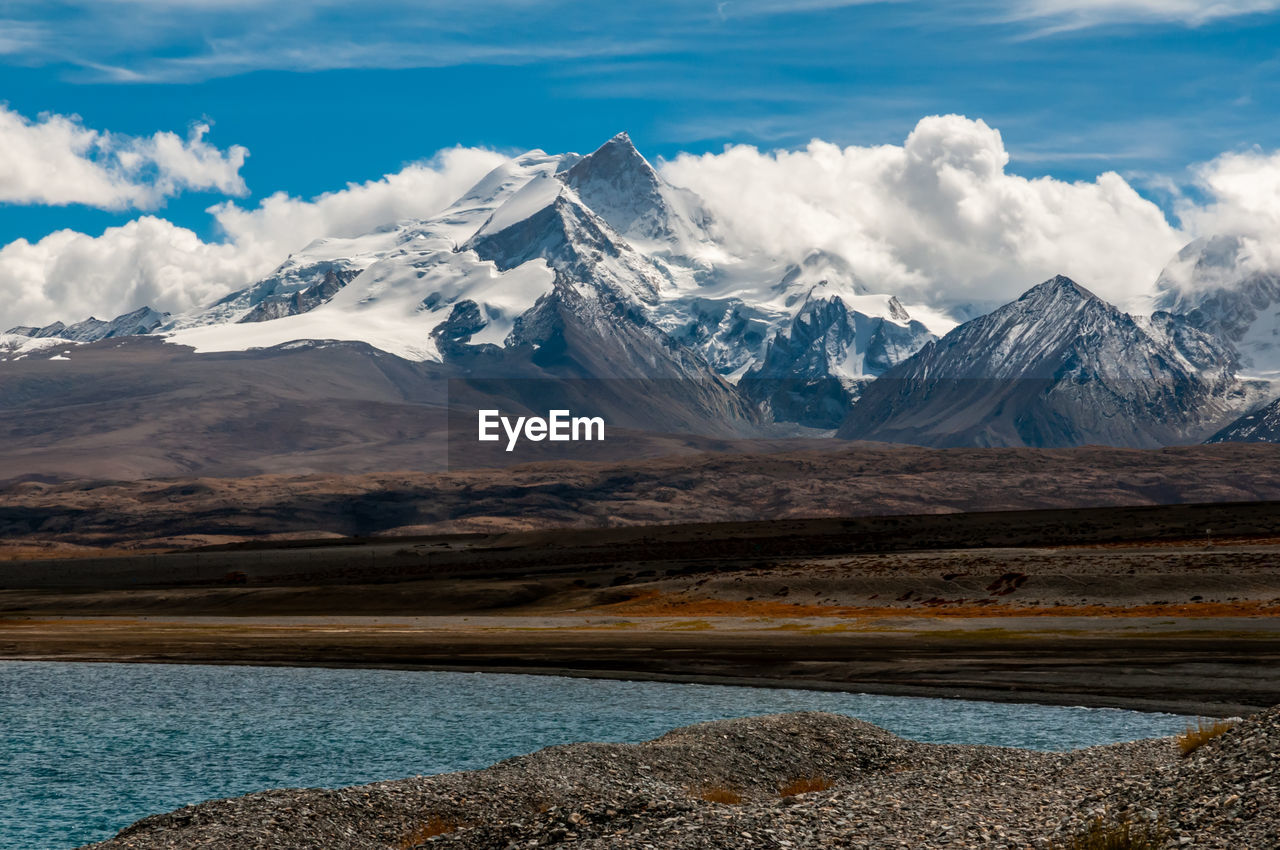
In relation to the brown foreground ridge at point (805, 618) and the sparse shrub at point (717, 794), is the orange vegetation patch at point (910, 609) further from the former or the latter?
the sparse shrub at point (717, 794)

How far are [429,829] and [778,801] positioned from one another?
869 cm

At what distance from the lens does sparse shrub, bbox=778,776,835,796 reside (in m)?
38.2

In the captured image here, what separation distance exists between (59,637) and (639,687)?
67.0m

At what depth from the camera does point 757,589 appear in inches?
5074

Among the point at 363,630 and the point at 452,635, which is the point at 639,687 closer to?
the point at 452,635

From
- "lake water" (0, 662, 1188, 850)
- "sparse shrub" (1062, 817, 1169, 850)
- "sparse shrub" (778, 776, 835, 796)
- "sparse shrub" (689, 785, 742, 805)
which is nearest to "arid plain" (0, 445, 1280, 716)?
"lake water" (0, 662, 1188, 850)

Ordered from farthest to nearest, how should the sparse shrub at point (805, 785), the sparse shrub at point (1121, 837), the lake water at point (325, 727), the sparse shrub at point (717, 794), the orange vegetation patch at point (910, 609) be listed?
1. the orange vegetation patch at point (910, 609)
2. the lake water at point (325, 727)
3. the sparse shrub at point (805, 785)
4. the sparse shrub at point (717, 794)
5. the sparse shrub at point (1121, 837)

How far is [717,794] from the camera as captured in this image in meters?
37.2

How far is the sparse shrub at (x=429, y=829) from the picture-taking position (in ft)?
103

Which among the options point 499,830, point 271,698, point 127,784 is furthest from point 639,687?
point 499,830

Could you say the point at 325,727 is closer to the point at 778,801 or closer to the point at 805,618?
the point at 778,801

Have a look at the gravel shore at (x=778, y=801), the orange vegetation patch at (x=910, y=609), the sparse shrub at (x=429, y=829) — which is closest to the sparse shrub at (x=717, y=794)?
the gravel shore at (x=778, y=801)

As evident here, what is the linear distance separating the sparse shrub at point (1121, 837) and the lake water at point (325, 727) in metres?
21.8

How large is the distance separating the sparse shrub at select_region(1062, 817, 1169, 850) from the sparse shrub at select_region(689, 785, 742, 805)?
42.4ft
